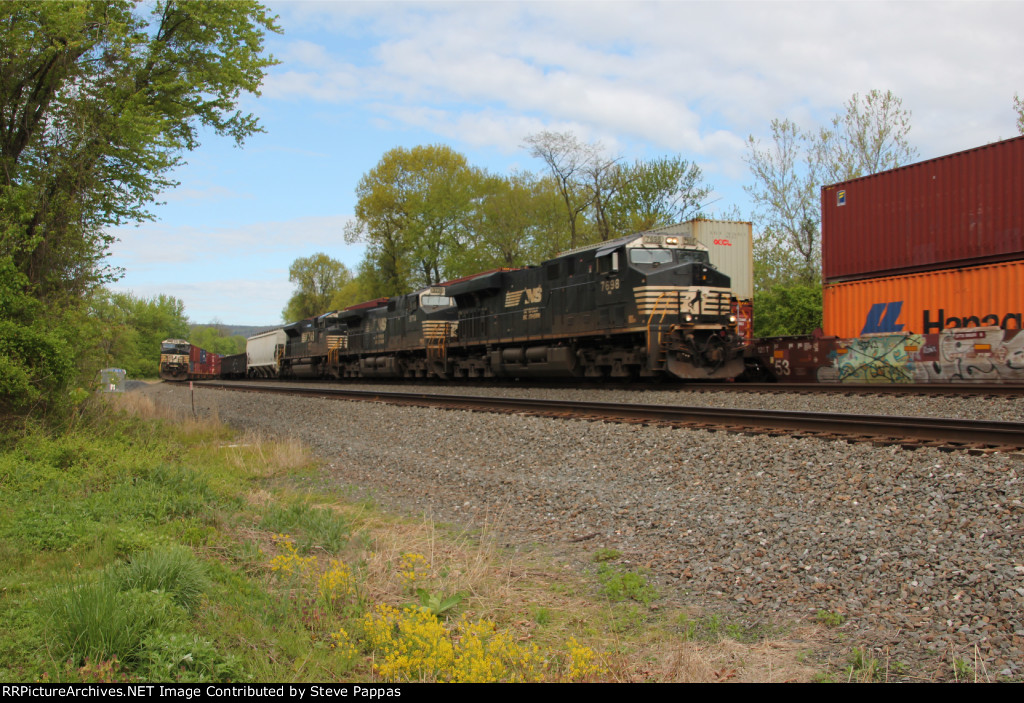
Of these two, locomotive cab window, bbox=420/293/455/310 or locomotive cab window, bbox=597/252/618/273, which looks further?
locomotive cab window, bbox=420/293/455/310

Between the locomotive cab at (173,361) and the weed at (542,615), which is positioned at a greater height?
the locomotive cab at (173,361)

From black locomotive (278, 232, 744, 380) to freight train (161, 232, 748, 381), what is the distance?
0.08 feet

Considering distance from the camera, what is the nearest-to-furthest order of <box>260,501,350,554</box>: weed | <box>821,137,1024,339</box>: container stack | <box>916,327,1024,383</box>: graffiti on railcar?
1. <box>260,501,350,554</box>: weed
2. <box>916,327,1024,383</box>: graffiti on railcar
3. <box>821,137,1024,339</box>: container stack

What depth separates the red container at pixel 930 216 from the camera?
1464cm

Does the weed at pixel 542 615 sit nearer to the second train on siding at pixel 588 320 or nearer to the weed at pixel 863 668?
the weed at pixel 863 668

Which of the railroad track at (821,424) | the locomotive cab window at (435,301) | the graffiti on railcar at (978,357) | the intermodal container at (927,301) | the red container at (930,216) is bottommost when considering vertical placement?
the railroad track at (821,424)

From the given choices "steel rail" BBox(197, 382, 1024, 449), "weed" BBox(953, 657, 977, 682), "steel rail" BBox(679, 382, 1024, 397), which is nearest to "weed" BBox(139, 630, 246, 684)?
"weed" BBox(953, 657, 977, 682)

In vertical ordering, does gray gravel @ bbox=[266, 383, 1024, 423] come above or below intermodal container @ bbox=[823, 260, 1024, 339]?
below

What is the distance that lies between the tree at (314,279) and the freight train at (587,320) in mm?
52522

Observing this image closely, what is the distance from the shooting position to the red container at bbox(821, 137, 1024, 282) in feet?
48.0

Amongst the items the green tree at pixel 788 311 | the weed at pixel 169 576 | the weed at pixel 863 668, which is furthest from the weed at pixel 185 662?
the green tree at pixel 788 311

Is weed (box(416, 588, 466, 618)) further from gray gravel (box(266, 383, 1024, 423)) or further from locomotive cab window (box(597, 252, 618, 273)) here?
locomotive cab window (box(597, 252, 618, 273))

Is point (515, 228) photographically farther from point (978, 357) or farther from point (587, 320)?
point (978, 357)

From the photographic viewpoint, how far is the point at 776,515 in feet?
16.2
